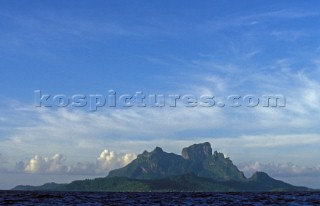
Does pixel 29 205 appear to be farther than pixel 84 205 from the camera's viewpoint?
No

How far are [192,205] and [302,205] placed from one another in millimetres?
23855

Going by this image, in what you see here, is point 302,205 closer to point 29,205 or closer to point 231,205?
point 231,205

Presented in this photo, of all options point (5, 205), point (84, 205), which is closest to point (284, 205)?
point (84, 205)

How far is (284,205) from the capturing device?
102625mm

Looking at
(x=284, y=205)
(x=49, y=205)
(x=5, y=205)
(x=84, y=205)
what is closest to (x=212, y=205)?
(x=284, y=205)

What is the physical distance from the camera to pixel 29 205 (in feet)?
327

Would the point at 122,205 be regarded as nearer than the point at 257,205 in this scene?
No

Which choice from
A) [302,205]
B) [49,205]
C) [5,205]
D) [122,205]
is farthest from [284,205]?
[5,205]

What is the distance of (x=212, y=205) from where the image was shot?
107 meters

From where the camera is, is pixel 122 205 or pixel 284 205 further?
pixel 122 205

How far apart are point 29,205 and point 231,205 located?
43260 mm

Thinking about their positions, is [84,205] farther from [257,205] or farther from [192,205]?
[257,205]

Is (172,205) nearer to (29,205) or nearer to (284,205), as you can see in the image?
(284,205)

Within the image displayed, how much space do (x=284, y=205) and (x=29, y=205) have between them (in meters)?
54.1
